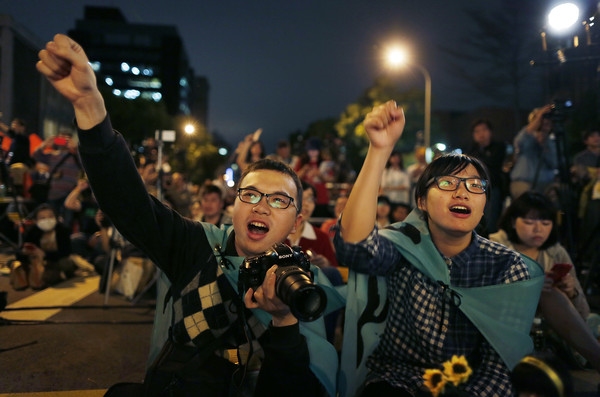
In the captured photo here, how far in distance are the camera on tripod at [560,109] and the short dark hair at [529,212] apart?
5.56 feet

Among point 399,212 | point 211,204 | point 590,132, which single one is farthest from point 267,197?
point 590,132

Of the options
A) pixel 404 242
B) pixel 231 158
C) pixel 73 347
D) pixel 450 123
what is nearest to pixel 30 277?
pixel 73 347

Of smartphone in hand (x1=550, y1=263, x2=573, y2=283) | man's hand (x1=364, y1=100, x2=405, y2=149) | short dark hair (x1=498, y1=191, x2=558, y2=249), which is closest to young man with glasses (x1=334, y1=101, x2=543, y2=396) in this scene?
man's hand (x1=364, y1=100, x2=405, y2=149)

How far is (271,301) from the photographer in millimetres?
1657

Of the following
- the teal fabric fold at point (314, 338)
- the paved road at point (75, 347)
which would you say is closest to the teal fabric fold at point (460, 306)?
the teal fabric fold at point (314, 338)

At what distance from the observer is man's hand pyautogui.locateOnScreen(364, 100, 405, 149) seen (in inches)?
79.7

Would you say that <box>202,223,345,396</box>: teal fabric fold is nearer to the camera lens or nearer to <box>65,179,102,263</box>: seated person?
the camera lens

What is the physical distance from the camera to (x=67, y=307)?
18.1 feet

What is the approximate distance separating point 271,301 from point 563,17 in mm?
4339

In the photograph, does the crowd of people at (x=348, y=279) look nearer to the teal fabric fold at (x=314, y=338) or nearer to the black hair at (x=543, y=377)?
the teal fabric fold at (x=314, y=338)

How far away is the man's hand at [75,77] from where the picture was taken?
162cm

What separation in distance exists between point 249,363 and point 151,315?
3846mm

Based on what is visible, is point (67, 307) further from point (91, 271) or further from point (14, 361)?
point (91, 271)

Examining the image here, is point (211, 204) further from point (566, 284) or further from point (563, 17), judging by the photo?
point (563, 17)
